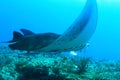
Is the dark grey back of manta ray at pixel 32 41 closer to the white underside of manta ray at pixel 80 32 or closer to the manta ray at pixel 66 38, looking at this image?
the manta ray at pixel 66 38

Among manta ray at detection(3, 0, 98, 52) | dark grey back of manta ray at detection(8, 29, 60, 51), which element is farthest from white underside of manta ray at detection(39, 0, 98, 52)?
dark grey back of manta ray at detection(8, 29, 60, 51)

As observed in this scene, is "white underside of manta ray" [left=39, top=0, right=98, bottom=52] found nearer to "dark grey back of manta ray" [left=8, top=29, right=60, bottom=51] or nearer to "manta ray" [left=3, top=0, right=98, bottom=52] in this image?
"manta ray" [left=3, top=0, right=98, bottom=52]

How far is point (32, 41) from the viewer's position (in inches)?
109

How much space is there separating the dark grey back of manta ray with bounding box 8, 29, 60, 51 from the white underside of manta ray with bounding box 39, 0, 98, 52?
0.11 metres

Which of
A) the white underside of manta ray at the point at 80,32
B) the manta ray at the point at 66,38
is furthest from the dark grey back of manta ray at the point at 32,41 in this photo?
the white underside of manta ray at the point at 80,32

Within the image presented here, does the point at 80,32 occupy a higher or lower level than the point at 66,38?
higher

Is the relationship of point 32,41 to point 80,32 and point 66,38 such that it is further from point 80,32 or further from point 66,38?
point 80,32

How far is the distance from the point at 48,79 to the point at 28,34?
13.6 ft

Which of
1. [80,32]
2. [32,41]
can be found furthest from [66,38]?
[32,41]

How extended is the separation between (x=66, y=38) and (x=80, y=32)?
0.68 ft

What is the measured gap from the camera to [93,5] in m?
3.07

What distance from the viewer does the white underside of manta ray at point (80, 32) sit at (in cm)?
283

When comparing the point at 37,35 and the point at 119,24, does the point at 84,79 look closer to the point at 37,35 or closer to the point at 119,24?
the point at 37,35

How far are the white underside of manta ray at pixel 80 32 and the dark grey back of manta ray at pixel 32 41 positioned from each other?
0.11m
